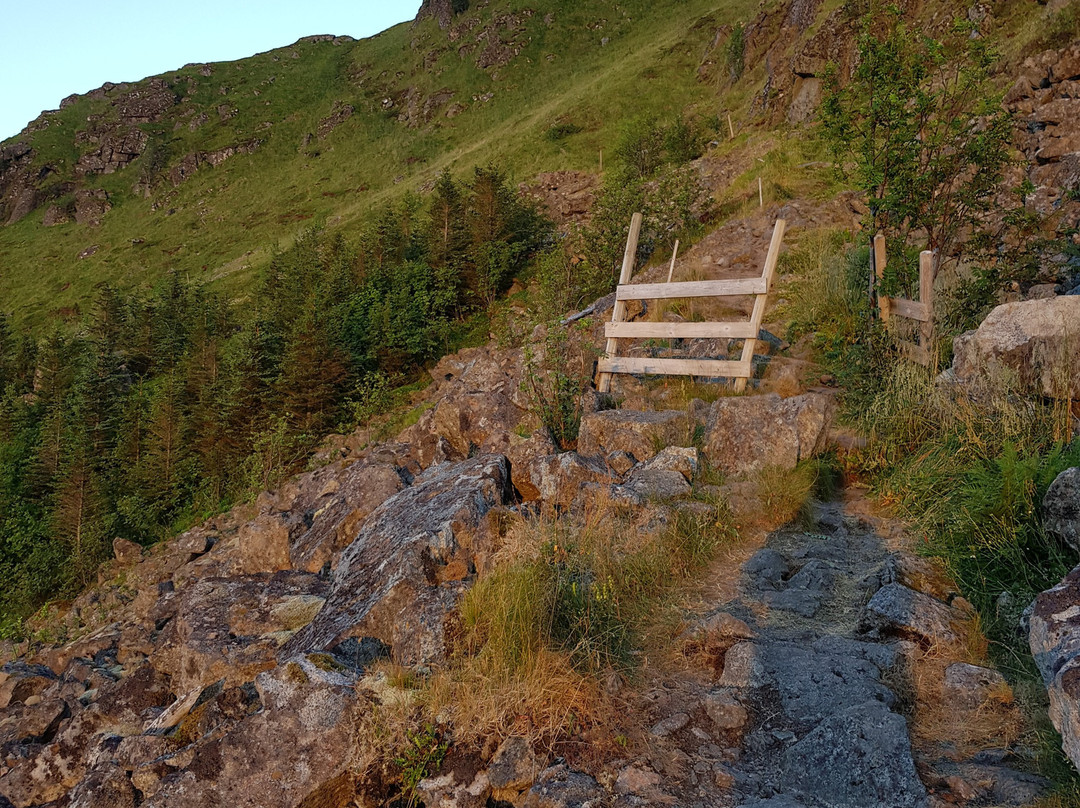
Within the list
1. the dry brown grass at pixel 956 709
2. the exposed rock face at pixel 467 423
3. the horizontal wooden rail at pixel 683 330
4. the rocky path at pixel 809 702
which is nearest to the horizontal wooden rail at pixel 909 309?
the horizontal wooden rail at pixel 683 330

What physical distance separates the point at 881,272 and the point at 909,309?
2.40 feet

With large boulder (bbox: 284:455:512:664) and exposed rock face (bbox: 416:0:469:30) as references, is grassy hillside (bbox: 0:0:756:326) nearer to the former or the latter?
exposed rock face (bbox: 416:0:469:30)

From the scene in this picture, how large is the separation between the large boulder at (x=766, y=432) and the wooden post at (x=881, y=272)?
2066 mm

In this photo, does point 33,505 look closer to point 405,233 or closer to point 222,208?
point 405,233

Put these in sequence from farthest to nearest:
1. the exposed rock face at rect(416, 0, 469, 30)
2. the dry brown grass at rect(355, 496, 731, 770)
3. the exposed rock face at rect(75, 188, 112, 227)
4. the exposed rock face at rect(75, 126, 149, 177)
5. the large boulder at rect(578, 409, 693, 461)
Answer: the exposed rock face at rect(416, 0, 469, 30) → the exposed rock face at rect(75, 126, 149, 177) → the exposed rock face at rect(75, 188, 112, 227) → the large boulder at rect(578, 409, 693, 461) → the dry brown grass at rect(355, 496, 731, 770)

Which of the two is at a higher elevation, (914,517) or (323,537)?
(323,537)

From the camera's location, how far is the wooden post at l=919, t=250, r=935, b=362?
7.41 metres

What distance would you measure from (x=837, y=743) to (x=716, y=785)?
1.98 feet

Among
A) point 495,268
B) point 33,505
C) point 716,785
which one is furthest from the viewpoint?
point 33,505

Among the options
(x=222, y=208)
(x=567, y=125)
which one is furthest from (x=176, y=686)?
(x=222, y=208)

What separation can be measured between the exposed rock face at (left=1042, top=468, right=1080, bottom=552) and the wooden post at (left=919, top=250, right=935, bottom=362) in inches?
152

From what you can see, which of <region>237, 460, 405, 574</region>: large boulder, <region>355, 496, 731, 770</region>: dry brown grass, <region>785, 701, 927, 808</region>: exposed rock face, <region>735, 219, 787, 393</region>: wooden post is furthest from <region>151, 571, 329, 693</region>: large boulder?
<region>735, 219, 787, 393</region>: wooden post

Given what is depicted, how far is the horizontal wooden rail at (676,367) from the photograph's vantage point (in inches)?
348

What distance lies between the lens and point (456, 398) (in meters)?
9.64
